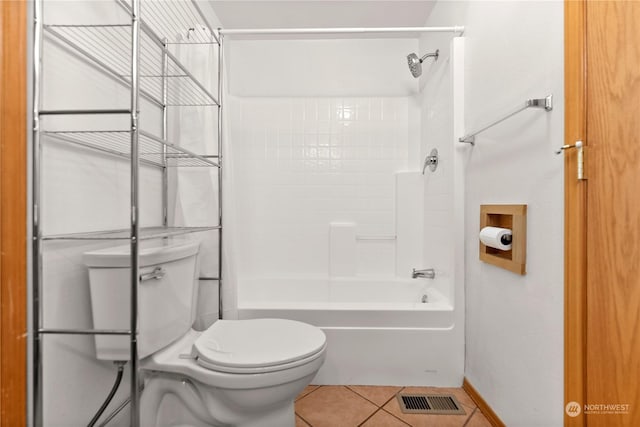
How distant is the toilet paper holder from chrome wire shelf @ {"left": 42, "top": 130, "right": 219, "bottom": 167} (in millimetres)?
1225

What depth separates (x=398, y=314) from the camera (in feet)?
5.41

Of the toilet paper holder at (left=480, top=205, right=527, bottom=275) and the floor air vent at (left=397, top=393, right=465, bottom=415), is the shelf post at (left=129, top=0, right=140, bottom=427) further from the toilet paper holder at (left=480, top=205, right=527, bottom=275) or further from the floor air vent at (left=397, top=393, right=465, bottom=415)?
the toilet paper holder at (left=480, top=205, right=527, bottom=275)

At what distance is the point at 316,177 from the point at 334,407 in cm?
149

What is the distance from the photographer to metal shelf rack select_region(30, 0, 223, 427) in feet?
2.90

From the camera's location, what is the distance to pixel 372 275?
2.44 metres

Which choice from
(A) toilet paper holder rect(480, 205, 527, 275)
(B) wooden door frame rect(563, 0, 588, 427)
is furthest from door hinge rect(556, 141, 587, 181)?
(A) toilet paper holder rect(480, 205, 527, 275)

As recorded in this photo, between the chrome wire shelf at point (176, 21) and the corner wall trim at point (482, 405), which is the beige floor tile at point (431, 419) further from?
the chrome wire shelf at point (176, 21)

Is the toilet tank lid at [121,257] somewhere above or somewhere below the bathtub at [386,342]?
above

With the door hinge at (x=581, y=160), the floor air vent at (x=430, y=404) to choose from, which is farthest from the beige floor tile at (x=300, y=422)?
the door hinge at (x=581, y=160)

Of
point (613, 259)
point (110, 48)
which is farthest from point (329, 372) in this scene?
point (110, 48)

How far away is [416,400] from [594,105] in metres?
1.37

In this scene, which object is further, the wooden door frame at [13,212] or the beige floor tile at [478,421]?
the beige floor tile at [478,421]

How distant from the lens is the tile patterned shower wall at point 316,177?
246 cm

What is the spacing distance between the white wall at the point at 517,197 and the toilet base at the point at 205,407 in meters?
0.84
